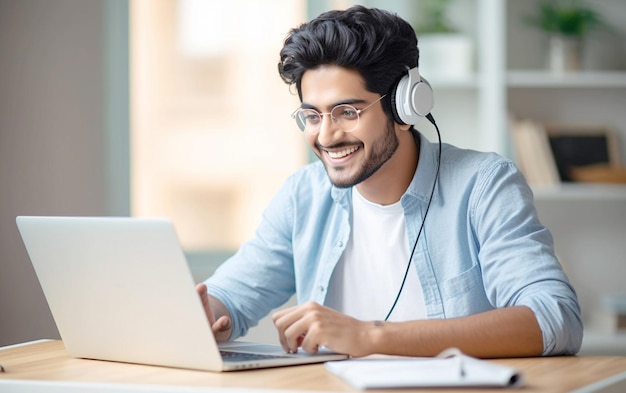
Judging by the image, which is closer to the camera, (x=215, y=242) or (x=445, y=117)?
(x=445, y=117)

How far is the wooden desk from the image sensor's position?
1.21 metres

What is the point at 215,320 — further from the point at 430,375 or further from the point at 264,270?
the point at 430,375

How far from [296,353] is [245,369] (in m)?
0.15

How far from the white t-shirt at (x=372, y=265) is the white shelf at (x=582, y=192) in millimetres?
1459

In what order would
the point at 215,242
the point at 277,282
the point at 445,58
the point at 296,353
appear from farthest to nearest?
1. the point at 215,242
2. the point at 445,58
3. the point at 277,282
4. the point at 296,353

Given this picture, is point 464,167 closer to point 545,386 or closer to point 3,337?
point 545,386

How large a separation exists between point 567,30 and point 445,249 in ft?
5.88

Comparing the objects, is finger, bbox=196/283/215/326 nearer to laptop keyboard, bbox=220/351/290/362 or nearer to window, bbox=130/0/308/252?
laptop keyboard, bbox=220/351/290/362

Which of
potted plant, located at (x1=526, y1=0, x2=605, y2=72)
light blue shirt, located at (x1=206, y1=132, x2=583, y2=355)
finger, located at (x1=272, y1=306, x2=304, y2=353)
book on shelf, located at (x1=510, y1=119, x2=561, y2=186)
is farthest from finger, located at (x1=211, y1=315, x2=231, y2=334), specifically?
potted plant, located at (x1=526, y1=0, x2=605, y2=72)

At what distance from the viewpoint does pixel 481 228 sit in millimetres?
1743

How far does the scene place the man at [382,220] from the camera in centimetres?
166

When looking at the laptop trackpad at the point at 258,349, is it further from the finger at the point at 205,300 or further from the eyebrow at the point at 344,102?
the eyebrow at the point at 344,102

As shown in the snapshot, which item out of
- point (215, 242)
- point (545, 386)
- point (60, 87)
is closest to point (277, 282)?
point (545, 386)

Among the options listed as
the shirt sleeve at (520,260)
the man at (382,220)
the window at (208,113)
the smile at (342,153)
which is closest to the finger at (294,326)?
the man at (382,220)
